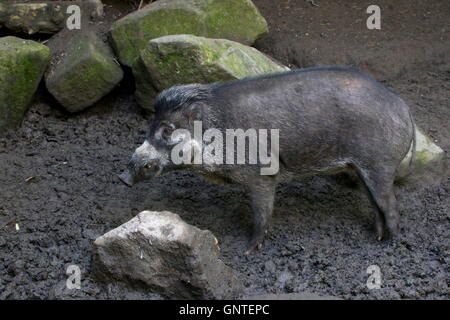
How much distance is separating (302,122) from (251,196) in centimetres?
64

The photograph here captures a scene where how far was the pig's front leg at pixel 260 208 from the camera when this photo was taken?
5064 millimetres

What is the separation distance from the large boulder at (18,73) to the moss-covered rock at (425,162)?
3.38 metres

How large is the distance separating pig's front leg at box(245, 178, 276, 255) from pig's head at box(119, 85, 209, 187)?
57 cm

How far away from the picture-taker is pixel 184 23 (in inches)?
266

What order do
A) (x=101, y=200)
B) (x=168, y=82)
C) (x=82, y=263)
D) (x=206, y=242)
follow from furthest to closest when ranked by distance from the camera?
(x=168, y=82)
(x=101, y=200)
(x=82, y=263)
(x=206, y=242)

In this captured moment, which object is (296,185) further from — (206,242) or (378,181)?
(206,242)

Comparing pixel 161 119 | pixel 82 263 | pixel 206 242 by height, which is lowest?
pixel 82 263

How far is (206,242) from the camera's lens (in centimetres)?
452

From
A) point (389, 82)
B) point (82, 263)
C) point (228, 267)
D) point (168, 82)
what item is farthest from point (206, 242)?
point (389, 82)

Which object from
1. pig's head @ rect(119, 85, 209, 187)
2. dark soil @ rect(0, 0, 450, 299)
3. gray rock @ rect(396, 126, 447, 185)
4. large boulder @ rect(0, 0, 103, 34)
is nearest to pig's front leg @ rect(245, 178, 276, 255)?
dark soil @ rect(0, 0, 450, 299)

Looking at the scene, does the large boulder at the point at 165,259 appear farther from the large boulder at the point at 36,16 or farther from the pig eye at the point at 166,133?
the large boulder at the point at 36,16

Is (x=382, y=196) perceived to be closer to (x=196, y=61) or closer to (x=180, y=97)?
(x=180, y=97)
